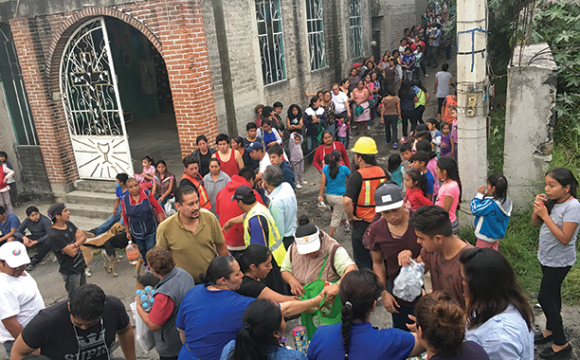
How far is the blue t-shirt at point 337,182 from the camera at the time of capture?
663 centimetres

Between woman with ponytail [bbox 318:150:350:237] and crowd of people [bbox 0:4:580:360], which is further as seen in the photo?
woman with ponytail [bbox 318:150:350:237]

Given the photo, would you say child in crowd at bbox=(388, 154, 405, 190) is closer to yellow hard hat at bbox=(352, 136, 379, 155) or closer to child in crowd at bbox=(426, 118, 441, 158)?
yellow hard hat at bbox=(352, 136, 379, 155)

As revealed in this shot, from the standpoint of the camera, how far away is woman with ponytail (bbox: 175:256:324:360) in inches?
117

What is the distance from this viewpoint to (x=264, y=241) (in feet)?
14.7

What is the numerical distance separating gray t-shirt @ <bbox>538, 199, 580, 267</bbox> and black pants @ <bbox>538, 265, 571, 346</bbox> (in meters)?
0.08

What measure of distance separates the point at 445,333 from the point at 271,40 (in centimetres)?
1004

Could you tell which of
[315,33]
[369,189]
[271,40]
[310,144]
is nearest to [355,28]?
[315,33]

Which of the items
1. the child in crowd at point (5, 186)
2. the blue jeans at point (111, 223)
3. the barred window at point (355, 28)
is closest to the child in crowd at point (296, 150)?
the blue jeans at point (111, 223)

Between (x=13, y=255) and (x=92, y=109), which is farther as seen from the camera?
(x=92, y=109)

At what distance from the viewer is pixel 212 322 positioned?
296 cm

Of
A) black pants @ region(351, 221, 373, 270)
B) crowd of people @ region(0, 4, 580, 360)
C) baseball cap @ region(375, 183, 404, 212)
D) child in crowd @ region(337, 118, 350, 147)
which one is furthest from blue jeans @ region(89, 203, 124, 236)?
child in crowd @ region(337, 118, 350, 147)

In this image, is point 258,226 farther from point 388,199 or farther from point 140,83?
point 140,83

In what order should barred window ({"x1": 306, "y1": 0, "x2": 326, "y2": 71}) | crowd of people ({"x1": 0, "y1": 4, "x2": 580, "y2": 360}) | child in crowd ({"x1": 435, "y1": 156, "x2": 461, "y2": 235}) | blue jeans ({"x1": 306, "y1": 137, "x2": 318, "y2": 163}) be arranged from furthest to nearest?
barred window ({"x1": 306, "y1": 0, "x2": 326, "y2": 71}), blue jeans ({"x1": 306, "y1": 137, "x2": 318, "y2": 163}), child in crowd ({"x1": 435, "y1": 156, "x2": 461, "y2": 235}), crowd of people ({"x1": 0, "y1": 4, "x2": 580, "y2": 360})

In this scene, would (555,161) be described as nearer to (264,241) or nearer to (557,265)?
(557,265)
